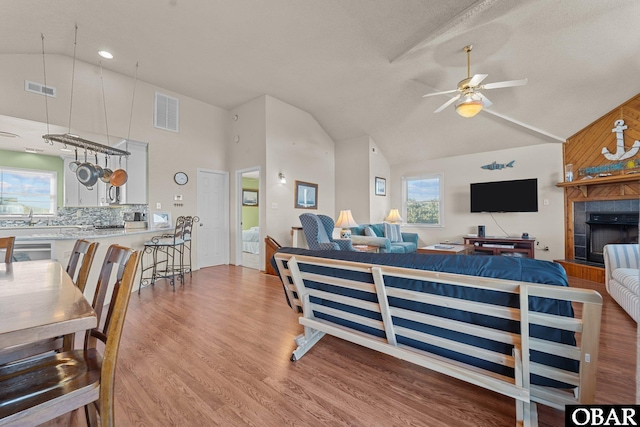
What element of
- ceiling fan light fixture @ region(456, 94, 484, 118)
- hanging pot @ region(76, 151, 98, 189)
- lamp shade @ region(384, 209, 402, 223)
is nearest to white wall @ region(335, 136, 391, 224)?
lamp shade @ region(384, 209, 402, 223)

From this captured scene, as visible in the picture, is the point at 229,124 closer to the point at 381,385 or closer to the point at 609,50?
the point at 381,385

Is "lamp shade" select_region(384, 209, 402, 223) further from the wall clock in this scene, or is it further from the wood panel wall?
the wall clock

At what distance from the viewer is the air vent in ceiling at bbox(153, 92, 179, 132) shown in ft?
15.9

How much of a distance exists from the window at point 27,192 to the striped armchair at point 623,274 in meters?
9.24

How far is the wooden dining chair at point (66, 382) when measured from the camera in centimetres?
88

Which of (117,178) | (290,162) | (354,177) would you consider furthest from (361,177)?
(117,178)

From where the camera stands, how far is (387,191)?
23.1 feet

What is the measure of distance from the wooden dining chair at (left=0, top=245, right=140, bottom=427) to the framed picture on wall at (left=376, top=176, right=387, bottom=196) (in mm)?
5984

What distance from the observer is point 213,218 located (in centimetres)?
568

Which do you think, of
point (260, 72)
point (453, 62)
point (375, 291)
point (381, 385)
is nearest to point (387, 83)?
point (453, 62)

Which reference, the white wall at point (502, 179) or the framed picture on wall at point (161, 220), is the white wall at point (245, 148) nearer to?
the framed picture on wall at point (161, 220)

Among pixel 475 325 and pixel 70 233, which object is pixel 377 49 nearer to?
pixel 475 325

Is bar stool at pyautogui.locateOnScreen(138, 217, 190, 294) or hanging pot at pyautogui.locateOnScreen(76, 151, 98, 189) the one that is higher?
hanging pot at pyautogui.locateOnScreen(76, 151, 98, 189)

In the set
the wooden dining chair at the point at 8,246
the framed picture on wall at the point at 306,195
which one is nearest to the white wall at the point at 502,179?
the framed picture on wall at the point at 306,195
